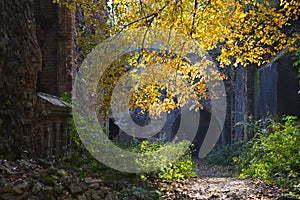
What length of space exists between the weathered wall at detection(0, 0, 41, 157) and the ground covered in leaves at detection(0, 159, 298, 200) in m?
0.37

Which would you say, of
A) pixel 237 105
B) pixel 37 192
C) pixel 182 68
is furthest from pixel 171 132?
pixel 37 192

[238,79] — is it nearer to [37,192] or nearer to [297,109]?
[297,109]

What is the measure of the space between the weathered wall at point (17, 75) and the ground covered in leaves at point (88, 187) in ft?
1.23

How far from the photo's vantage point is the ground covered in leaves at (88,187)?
3428 millimetres

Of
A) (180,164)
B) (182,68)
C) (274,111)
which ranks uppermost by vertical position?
(182,68)

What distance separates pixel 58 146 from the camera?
216 inches

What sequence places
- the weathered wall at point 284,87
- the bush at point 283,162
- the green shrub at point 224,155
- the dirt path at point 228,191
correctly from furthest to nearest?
1. the green shrub at point 224,155
2. the weathered wall at point 284,87
3. the bush at point 283,162
4. the dirt path at point 228,191

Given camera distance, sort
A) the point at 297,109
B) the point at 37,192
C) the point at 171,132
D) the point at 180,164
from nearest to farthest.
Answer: the point at 37,192 → the point at 180,164 → the point at 297,109 → the point at 171,132

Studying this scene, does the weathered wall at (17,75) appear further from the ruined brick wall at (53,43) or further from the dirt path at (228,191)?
the dirt path at (228,191)

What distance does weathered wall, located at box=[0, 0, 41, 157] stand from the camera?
14.3 ft

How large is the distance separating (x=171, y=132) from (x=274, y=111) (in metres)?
8.02

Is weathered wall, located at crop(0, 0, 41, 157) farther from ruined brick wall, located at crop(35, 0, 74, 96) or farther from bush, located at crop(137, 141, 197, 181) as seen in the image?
bush, located at crop(137, 141, 197, 181)

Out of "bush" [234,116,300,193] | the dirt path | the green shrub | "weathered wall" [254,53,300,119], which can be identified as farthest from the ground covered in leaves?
the green shrub

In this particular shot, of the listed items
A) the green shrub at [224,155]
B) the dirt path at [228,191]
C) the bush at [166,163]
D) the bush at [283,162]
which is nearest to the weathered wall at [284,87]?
the bush at [283,162]
